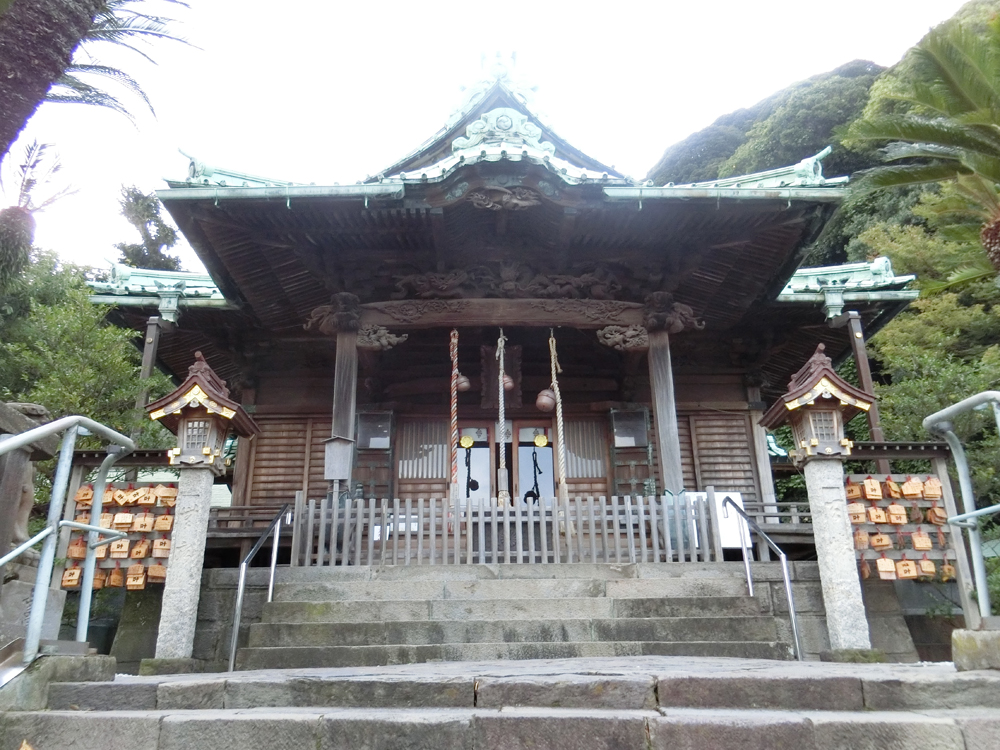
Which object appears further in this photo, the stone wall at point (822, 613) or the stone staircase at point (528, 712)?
the stone wall at point (822, 613)

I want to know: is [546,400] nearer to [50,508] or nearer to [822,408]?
[822,408]

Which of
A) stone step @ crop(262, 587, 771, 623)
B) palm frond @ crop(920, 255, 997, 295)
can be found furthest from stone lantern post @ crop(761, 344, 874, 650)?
palm frond @ crop(920, 255, 997, 295)

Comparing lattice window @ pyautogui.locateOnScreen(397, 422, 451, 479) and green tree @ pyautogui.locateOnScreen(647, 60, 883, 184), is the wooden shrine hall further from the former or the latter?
green tree @ pyautogui.locateOnScreen(647, 60, 883, 184)

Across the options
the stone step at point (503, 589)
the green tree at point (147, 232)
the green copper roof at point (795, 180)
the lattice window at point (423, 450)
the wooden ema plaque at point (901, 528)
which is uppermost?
the green tree at point (147, 232)

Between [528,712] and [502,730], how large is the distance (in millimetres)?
178

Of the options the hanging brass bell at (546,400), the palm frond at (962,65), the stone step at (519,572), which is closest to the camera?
the stone step at (519,572)

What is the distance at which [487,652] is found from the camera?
6035mm

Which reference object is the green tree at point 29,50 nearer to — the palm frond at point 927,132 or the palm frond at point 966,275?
the palm frond at point 927,132

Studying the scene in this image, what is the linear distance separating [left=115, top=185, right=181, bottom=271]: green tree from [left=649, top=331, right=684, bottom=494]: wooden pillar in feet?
83.8

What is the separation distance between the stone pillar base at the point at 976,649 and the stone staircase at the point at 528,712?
0.87 ft

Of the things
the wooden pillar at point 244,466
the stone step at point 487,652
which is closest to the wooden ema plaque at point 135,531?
the stone step at point 487,652

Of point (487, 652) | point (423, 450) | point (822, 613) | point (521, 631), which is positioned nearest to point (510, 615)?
point (521, 631)

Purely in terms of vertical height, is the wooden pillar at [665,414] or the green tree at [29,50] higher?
the green tree at [29,50]

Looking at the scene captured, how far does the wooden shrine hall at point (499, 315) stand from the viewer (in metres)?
9.52
